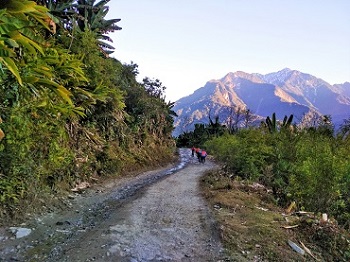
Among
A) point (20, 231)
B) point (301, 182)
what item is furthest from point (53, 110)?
point (301, 182)

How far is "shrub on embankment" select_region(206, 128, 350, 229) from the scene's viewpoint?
7.57 m

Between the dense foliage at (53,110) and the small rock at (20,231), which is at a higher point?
the dense foliage at (53,110)

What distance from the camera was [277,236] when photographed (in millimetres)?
5824

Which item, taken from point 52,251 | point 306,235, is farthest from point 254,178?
point 52,251

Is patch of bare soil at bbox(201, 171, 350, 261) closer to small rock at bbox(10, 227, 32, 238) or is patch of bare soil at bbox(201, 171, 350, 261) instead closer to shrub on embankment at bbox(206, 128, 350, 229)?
shrub on embankment at bbox(206, 128, 350, 229)

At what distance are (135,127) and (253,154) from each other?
783cm

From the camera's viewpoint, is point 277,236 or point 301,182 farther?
point 301,182

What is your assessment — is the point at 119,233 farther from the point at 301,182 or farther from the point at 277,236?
the point at 301,182

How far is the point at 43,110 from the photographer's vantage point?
6902 mm

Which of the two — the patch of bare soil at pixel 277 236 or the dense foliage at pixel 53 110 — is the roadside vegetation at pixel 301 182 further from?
the dense foliage at pixel 53 110

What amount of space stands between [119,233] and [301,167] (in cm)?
488

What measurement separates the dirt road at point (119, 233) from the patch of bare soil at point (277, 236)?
1.13 feet

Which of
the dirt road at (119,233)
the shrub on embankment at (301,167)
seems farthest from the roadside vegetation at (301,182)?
the dirt road at (119,233)

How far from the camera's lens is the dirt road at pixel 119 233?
15.4 ft
